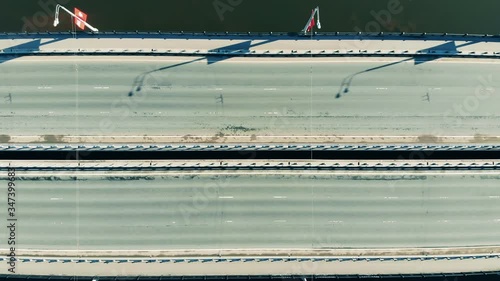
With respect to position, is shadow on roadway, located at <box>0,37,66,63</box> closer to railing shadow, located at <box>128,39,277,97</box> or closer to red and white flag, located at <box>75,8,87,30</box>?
red and white flag, located at <box>75,8,87,30</box>

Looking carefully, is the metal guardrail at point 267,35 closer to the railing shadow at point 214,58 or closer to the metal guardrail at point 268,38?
the metal guardrail at point 268,38

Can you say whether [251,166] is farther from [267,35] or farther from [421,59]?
[421,59]

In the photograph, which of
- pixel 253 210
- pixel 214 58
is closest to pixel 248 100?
pixel 214 58

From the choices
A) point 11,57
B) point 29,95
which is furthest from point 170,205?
point 11,57

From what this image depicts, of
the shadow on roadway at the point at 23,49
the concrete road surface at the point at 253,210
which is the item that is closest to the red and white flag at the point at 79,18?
the shadow on roadway at the point at 23,49

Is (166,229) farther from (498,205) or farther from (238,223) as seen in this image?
(498,205)

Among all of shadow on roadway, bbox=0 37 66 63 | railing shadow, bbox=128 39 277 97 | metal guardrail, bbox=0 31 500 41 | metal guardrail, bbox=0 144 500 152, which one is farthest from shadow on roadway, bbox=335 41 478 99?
shadow on roadway, bbox=0 37 66 63

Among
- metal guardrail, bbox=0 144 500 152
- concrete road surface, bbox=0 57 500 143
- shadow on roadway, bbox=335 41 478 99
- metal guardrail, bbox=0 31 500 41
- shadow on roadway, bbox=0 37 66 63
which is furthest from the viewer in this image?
shadow on roadway, bbox=335 41 478 99
